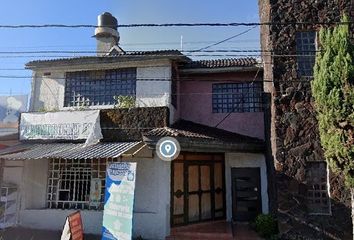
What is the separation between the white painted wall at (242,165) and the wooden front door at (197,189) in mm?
233

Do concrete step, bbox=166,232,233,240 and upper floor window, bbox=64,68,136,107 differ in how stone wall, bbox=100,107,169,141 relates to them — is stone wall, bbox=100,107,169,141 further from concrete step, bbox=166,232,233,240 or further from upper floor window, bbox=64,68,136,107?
concrete step, bbox=166,232,233,240

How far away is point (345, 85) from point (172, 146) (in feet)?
20.2

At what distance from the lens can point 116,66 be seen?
15695 millimetres

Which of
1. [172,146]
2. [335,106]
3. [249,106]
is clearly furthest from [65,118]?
[335,106]

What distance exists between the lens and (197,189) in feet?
49.4

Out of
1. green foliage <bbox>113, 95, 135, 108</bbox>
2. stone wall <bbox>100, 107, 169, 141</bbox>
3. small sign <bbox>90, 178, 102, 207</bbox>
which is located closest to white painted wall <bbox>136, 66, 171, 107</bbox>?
green foliage <bbox>113, 95, 135, 108</bbox>

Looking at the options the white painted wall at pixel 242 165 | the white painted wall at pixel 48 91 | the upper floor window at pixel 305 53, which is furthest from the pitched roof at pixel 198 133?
the white painted wall at pixel 48 91

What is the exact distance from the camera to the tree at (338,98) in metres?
9.98

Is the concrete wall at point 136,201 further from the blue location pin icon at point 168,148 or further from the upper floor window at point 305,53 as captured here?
the upper floor window at point 305,53

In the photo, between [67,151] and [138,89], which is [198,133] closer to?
[138,89]

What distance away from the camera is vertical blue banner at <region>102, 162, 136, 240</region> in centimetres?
938

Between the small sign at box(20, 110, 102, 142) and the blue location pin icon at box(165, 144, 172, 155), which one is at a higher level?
the small sign at box(20, 110, 102, 142)

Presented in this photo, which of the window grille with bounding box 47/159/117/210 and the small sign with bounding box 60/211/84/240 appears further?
the window grille with bounding box 47/159/117/210

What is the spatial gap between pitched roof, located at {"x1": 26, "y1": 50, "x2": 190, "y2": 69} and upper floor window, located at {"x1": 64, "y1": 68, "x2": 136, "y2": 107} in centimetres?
61
